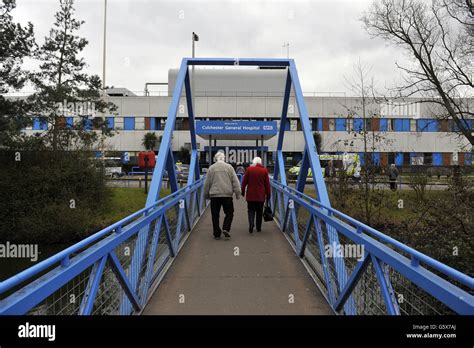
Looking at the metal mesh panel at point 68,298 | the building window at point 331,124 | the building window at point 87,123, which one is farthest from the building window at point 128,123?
the metal mesh panel at point 68,298

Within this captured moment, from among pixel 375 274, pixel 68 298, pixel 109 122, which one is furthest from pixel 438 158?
pixel 68 298

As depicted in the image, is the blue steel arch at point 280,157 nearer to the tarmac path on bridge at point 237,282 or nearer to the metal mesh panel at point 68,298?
the tarmac path on bridge at point 237,282

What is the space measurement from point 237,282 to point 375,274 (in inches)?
84.9

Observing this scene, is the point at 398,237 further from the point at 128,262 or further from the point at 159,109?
the point at 159,109

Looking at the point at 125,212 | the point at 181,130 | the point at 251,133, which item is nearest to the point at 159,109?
the point at 181,130

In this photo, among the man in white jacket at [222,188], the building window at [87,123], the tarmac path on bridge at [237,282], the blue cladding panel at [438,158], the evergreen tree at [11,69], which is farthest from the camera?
the blue cladding panel at [438,158]

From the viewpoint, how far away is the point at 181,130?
4100 centimetres

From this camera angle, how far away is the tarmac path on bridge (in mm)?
3820

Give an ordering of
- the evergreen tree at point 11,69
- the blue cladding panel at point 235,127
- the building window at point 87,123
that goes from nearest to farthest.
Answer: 1. the evergreen tree at point 11,69
2. the building window at point 87,123
3. the blue cladding panel at point 235,127

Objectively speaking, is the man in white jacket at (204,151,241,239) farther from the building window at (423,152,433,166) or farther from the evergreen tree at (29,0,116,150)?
the building window at (423,152,433,166)

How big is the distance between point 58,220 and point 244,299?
413 inches

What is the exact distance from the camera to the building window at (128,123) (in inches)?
1646

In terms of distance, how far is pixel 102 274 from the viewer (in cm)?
272

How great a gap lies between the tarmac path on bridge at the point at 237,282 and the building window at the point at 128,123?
36903 millimetres
